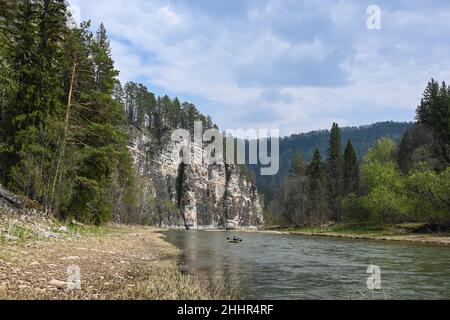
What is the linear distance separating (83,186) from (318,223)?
78.2 m

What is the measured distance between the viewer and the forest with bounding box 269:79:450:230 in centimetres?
6600

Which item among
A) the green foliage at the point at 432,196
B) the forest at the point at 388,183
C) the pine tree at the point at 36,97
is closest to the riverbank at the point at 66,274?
the pine tree at the point at 36,97

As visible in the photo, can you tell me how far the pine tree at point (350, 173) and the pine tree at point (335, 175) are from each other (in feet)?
5.55

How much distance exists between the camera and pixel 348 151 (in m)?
117

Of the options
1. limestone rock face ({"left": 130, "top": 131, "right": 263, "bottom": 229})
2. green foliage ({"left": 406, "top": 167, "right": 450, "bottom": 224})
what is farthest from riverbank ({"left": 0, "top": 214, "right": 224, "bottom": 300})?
limestone rock face ({"left": 130, "top": 131, "right": 263, "bottom": 229})

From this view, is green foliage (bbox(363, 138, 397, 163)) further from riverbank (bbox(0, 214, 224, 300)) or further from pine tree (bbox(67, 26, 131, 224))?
riverbank (bbox(0, 214, 224, 300))

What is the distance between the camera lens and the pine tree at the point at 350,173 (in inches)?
4299

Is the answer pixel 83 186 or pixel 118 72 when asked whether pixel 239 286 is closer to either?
pixel 83 186

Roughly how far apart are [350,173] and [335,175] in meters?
4.93

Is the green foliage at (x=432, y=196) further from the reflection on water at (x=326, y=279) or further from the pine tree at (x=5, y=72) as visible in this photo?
the pine tree at (x=5, y=72)

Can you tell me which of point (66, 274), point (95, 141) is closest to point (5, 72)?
point (66, 274)

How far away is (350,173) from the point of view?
4454 inches

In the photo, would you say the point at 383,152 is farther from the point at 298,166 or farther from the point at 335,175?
the point at 298,166
